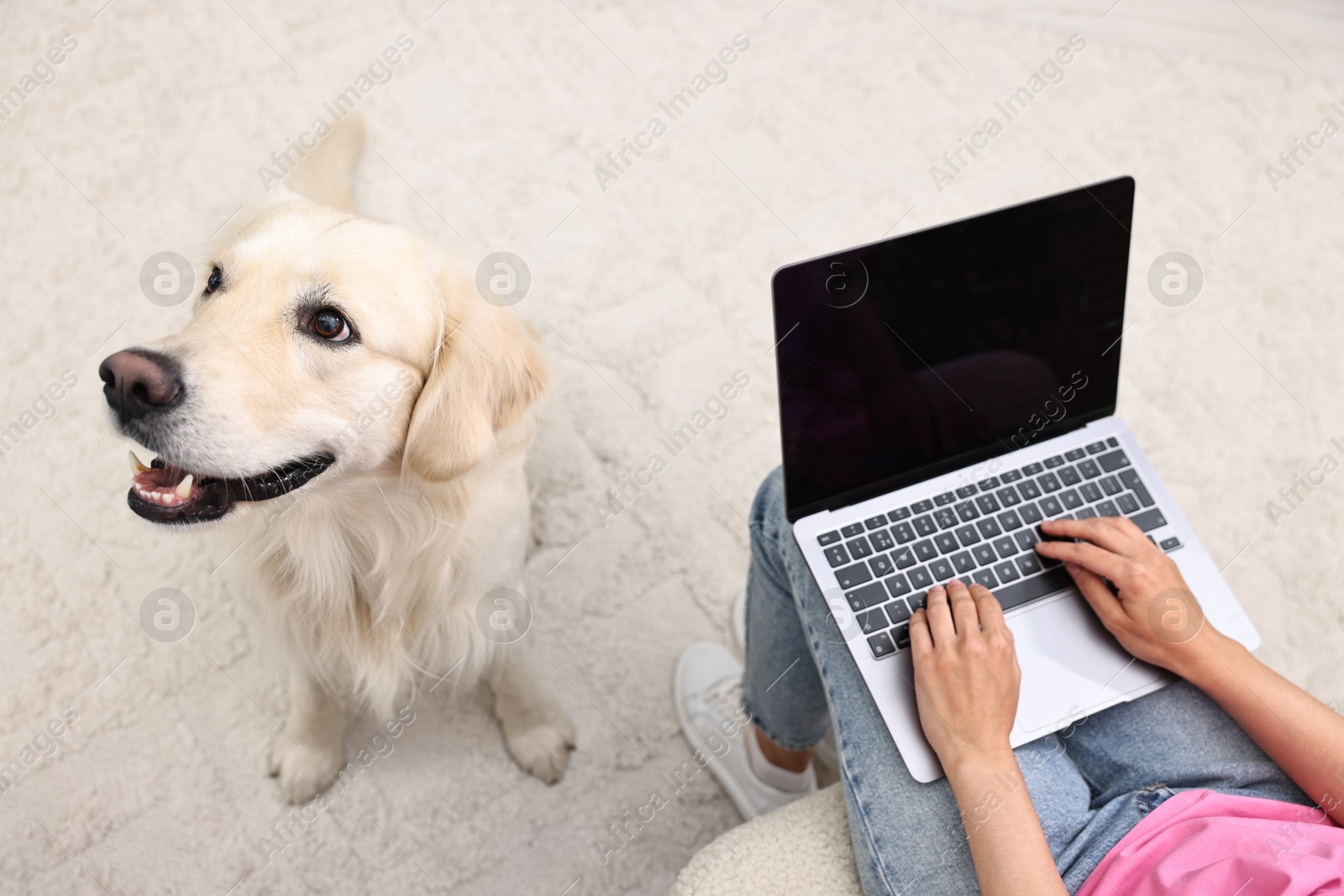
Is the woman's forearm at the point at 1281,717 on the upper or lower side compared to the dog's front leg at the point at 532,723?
lower

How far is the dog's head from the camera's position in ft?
3.03

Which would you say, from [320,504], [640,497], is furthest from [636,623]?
[320,504]

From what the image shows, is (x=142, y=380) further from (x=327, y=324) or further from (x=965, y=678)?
(x=965, y=678)

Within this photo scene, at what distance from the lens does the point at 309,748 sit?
1.45 metres

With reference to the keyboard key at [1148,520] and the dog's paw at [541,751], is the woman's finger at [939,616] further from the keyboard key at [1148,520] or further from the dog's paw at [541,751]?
the dog's paw at [541,751]

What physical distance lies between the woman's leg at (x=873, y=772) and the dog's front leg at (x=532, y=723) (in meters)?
0.47

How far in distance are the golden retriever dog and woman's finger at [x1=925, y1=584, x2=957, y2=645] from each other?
1.88 feet

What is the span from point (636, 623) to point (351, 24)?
1662mm

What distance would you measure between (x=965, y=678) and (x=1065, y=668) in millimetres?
180

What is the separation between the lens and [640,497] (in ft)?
5.72

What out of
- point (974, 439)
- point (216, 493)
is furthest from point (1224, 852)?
point (216, 493)

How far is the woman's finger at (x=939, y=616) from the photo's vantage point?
98cm

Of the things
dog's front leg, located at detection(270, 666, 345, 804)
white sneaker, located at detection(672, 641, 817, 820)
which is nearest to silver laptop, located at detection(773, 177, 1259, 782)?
white sneaker, located at detection(672, 641, 817, 820)

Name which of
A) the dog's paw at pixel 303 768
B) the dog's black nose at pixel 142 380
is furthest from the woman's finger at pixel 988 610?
the dog's paw at pixel 303 768
